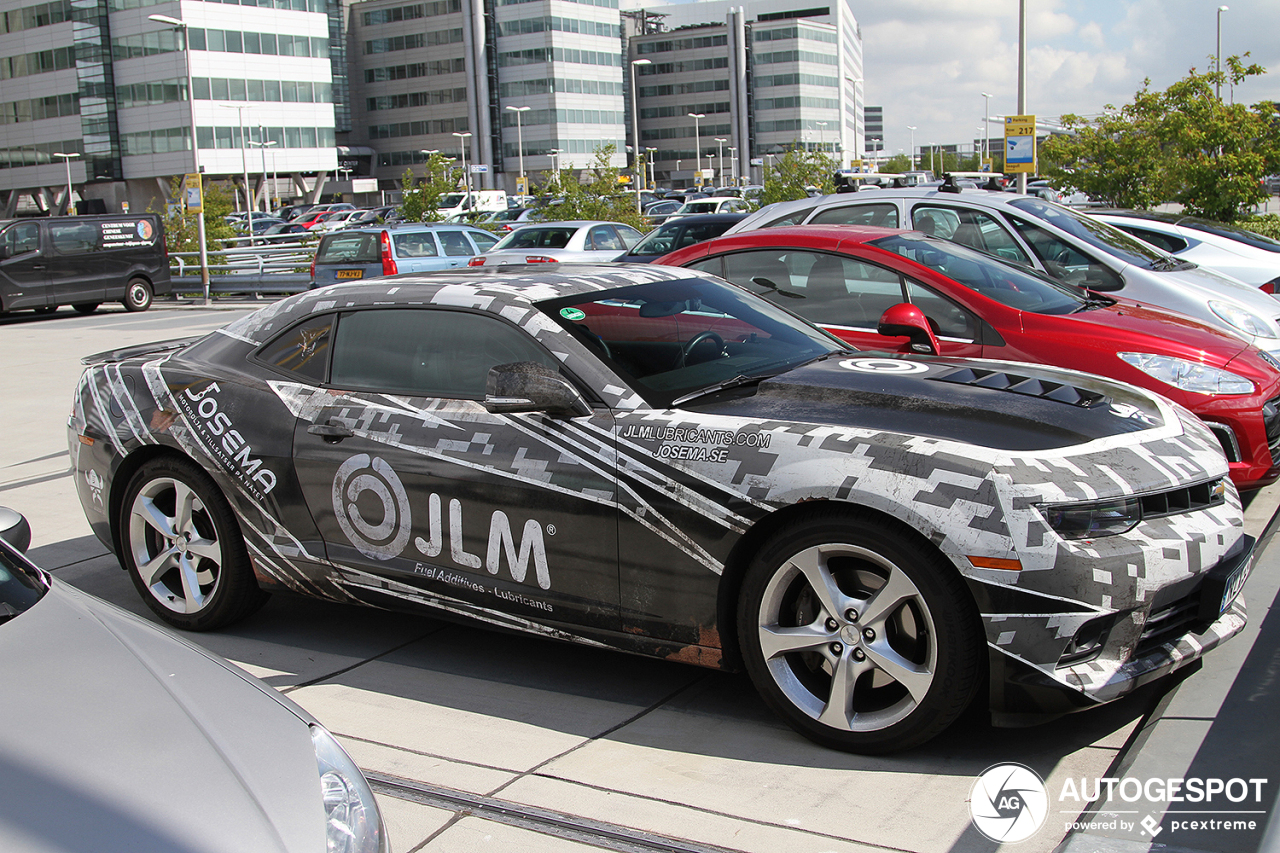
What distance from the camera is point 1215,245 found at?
1236cm

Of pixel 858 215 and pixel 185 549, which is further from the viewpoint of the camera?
pixel 858 215

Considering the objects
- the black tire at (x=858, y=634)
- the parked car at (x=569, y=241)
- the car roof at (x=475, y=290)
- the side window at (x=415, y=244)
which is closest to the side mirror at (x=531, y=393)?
the car roof at (x=475, y=290)

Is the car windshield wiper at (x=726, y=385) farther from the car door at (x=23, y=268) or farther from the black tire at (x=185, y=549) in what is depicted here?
the car door at (x=23, y=268)

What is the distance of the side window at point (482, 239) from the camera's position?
72.1 ft

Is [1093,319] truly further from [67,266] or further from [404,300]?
[67,266]

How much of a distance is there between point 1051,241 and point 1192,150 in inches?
469

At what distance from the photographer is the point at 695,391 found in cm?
401

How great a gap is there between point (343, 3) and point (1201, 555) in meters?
120

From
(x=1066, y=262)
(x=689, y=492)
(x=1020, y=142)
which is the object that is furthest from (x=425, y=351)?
(x=1020, y=142)

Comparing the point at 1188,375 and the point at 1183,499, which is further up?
the point at 1188,375

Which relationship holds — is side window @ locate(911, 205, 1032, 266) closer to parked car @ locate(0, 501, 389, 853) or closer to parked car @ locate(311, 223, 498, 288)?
parked car @ locate(0, 501, 389, 853)

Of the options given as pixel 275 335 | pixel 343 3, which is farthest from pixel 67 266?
pixel 343 3

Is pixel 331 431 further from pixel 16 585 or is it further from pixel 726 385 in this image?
pixel 16 585

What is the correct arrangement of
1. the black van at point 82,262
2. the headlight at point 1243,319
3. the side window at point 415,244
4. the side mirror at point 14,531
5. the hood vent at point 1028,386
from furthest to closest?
the black van at point 82,262 → the side window at point 415,244 → the headlight at point 1243,319 → the hood vent at point 1028,386 → the side mirror at point 14,531
